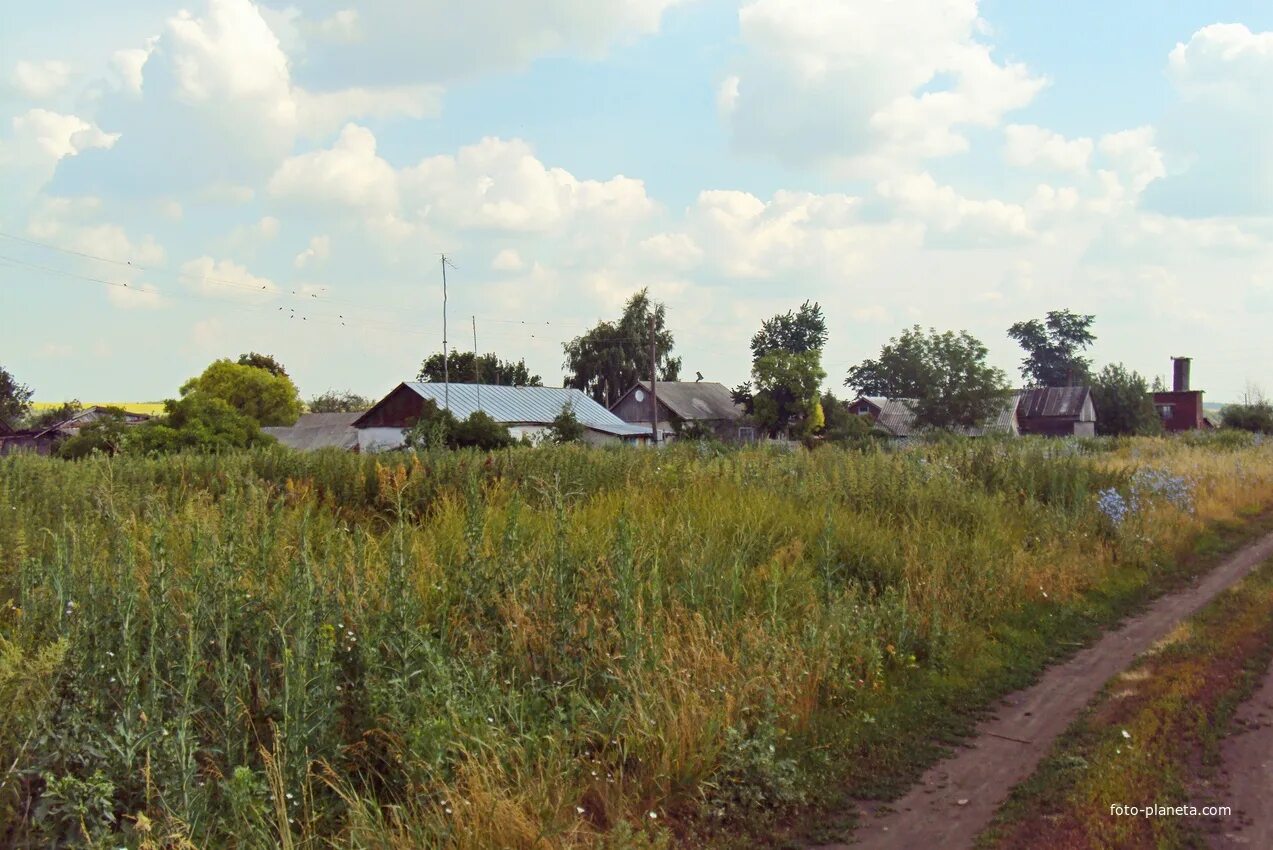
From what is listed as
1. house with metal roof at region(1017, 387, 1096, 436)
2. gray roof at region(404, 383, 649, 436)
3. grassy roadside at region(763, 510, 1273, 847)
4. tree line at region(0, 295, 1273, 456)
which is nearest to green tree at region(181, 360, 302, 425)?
tree line at region(0, 295, 1273, 456)

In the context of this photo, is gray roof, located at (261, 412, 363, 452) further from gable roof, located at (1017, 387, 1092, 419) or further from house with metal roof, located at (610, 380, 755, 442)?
gable roof, located at (1017, 387, 1092, 419)

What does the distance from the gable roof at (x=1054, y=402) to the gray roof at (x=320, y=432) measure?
174 ft

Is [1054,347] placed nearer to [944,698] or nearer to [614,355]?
[614,355]

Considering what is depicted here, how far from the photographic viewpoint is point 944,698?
7.30 metres

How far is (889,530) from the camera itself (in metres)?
11.0

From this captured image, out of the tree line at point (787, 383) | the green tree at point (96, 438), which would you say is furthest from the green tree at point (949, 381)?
the green tree at point (96, 438)

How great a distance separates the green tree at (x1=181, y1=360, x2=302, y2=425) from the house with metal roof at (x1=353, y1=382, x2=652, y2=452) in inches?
542

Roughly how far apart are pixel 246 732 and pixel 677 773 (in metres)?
2.30

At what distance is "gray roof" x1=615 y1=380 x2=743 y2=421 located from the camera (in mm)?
73625

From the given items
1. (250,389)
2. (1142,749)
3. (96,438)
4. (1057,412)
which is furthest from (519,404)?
(1142,749)

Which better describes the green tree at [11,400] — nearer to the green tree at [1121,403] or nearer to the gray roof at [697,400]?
the gray roof at [697,400]

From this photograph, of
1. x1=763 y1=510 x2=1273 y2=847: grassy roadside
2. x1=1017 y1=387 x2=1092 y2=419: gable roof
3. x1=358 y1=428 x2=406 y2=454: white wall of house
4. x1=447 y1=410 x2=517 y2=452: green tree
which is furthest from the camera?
x1=1017 y1=387 x2=1092 y2=419: gable roof

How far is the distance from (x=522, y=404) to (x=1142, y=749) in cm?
5264

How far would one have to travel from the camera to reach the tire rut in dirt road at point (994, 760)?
5.04m
